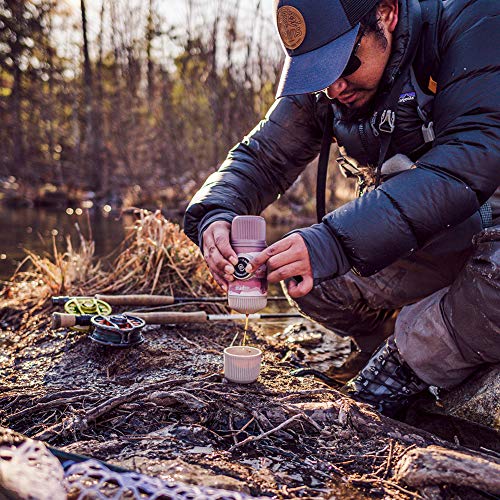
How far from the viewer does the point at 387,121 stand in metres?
2.67

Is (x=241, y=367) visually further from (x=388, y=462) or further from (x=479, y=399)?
(x=479, y=399)

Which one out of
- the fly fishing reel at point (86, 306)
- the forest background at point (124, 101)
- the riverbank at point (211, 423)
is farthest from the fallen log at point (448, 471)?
the forest background at point (124, 101)

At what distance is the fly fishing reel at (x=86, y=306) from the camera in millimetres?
3518

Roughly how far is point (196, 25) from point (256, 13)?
6.34ft

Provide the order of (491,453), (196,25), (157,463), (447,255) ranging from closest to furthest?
(157,463) < (491,453) < (447,255) < (196,25)

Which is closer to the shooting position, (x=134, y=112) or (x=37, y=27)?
(x=134, y=112)

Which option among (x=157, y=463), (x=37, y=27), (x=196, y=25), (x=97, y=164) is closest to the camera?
(x=157, y=463)

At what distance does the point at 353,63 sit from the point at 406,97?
33cm

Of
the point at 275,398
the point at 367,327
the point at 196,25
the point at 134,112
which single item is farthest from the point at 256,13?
the point at 275,398

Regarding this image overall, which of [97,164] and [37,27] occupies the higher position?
[37,27]

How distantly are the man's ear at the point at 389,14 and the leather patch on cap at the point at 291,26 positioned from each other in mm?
374

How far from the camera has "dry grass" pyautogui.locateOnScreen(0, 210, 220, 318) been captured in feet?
14.3

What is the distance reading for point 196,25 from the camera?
1202 centimetres

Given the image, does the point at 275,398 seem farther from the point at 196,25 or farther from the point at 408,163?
the point at 196,25
